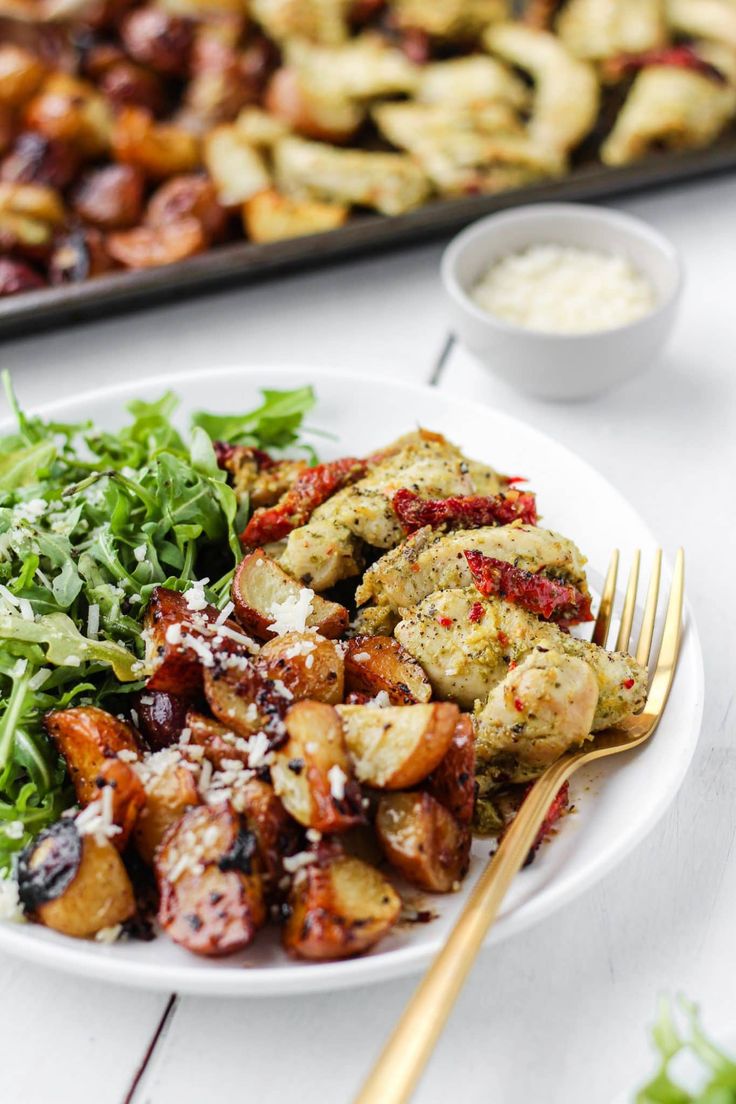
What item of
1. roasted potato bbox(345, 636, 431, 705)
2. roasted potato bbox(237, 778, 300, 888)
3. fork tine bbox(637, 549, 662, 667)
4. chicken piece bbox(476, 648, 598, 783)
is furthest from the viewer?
fork tine bbox(637, 549, 662, 667)

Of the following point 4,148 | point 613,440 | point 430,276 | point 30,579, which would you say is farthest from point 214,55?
point 30,579

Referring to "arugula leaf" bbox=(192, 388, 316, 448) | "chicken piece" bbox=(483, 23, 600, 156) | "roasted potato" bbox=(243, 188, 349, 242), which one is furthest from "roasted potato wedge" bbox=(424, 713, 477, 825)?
"chicken piece" bbox=(483, 23, 600, 156)

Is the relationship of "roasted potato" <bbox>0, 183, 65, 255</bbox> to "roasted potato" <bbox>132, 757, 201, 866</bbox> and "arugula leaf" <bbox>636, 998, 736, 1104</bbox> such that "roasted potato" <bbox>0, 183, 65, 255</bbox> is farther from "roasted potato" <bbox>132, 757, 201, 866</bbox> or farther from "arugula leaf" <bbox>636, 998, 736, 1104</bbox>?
"arugula leaf" <bbox>636, 998, 736, 1104</bbox>

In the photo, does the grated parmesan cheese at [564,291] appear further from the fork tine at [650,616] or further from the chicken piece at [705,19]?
the chicken piece at [705,19]

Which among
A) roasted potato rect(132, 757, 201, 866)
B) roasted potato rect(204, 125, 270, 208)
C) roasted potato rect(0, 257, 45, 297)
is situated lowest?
roasted potato rect(0, 257, 45, 297)

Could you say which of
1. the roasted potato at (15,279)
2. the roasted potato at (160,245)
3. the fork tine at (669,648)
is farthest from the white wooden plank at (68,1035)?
the roasted potato at (160,245)
